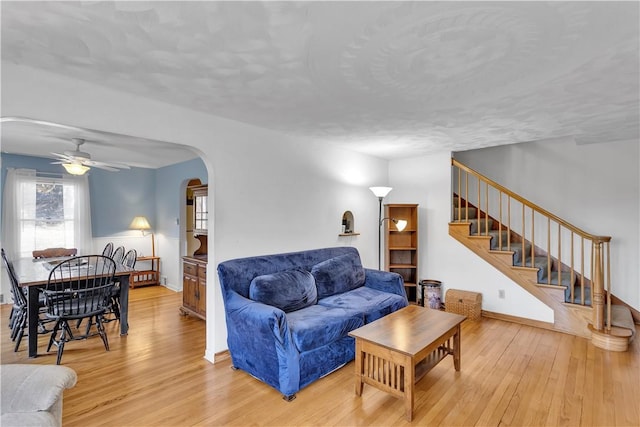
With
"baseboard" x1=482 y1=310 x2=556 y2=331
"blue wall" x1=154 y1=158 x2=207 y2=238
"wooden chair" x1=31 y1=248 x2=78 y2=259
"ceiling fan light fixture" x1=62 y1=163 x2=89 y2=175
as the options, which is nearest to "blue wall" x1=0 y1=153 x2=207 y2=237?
"blue wall" x1=154 y1=158 x2=207 y2=238

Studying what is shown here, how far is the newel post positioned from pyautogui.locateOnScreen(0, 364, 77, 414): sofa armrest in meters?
4.52

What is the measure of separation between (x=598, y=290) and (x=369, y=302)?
95.6 inches

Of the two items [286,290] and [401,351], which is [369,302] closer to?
[286,290]

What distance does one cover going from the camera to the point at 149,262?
6.19 metres

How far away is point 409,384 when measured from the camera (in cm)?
205

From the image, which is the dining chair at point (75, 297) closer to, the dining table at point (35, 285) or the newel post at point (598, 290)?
the dining table at point (35, 285)

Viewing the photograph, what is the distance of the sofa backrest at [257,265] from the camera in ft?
9.21

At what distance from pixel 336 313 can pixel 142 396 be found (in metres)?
1.64

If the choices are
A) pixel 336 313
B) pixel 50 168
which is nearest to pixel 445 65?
pixel 336 313

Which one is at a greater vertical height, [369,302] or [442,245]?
[442,245]

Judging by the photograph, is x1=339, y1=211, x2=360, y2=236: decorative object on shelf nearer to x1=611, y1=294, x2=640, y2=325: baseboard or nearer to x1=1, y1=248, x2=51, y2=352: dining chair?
x1=611, y1=294, x2=640, y2=325: baseboard

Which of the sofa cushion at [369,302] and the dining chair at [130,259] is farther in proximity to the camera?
the dining chair at [130,259]

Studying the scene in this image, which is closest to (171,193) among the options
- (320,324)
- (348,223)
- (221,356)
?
(348,223)

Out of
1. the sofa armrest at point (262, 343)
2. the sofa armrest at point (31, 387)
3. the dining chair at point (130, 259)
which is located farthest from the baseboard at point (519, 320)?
the dining chair at point (130, 259)
